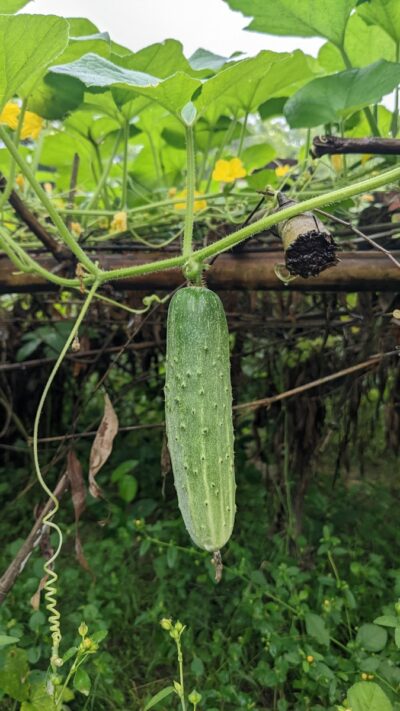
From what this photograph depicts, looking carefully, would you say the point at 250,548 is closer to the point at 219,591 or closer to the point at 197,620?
the point at 219,591

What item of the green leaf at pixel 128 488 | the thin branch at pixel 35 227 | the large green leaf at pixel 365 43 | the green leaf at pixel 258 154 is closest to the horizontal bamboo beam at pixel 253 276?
the thin branch at pixel 35 227

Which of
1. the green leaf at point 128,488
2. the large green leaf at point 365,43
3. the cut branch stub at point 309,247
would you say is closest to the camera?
the cut branch stub at point 309,247

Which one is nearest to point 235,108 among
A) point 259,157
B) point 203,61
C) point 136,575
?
point 203,61

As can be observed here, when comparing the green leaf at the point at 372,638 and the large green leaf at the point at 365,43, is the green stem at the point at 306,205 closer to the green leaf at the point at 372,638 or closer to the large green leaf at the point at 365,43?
the large green leaf at the point at 365,43

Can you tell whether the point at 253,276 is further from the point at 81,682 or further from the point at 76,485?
the point at 81,682

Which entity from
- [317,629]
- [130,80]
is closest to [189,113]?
[130,80]

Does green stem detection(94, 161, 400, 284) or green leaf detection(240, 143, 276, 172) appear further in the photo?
green leaf detection(240, 143, 276, 172)

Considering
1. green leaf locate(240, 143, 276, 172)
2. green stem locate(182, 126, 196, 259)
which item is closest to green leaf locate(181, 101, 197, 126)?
green stem locate(182, 126, 196, 259)

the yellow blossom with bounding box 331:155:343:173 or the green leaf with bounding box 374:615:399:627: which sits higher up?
the yellow blossom with bounding box 331:155:343:173

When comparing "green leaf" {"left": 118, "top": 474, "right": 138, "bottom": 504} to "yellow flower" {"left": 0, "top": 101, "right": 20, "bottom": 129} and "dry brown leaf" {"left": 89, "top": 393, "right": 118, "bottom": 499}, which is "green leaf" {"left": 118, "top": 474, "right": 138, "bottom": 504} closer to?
"dry brown leaf" {"left": 89, "top": 393, "right": 118, "bottom": 499}
